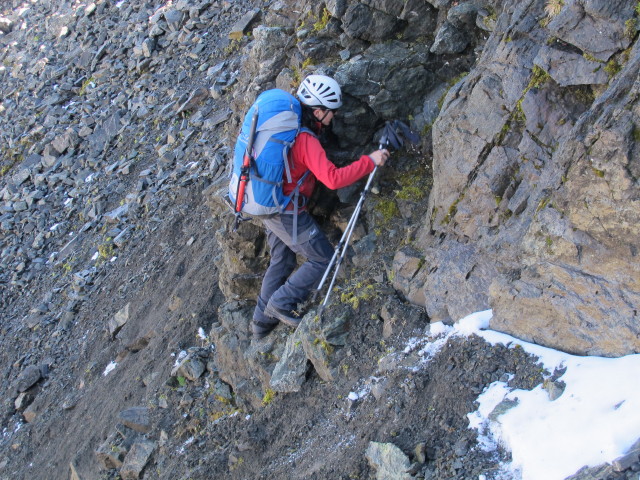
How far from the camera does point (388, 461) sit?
5.91 meters

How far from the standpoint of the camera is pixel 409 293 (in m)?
7.55

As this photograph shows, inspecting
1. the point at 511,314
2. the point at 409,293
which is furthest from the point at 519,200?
the point at 409,293

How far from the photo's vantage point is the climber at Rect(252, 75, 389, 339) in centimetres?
779

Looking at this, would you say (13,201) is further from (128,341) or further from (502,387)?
(502,387)

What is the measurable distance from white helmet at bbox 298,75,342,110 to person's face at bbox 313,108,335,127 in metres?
0.08

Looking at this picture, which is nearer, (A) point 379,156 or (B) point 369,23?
(A) point 379,156

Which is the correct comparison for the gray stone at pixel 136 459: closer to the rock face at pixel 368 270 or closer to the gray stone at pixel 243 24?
the rock face at pixel 368 270

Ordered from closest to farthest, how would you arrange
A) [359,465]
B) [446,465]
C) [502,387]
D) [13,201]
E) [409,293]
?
[446,465], [502,387], [359,465], [409,293], [13,201]

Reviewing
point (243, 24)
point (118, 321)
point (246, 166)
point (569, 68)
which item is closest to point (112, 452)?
point (118, 321)

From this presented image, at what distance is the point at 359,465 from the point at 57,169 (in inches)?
665

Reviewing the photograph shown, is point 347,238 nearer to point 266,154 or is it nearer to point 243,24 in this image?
point 266,154

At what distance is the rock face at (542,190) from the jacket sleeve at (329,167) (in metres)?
0.90

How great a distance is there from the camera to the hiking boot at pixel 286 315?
28.1 feet

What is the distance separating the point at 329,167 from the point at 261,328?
112 inches
